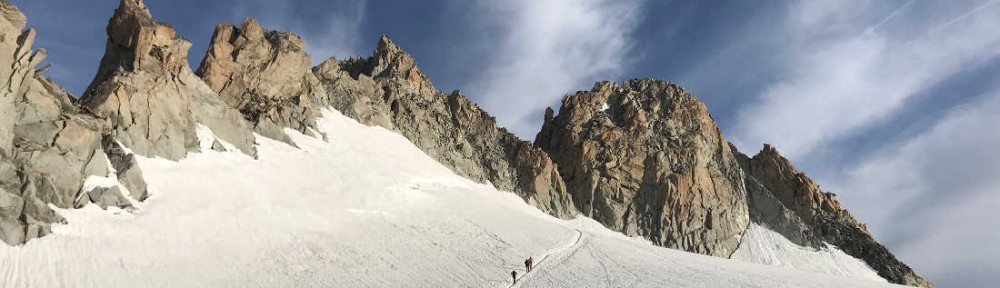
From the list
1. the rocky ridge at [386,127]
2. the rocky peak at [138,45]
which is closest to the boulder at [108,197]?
the rocky ridge at [386,127]

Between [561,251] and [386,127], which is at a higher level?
[386,127]

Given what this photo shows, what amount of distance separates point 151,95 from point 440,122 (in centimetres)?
4542

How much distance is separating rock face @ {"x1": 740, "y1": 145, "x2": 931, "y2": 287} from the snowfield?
2042 inches

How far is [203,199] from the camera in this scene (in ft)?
120

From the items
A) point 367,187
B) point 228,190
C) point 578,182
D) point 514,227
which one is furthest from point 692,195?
point 228,190

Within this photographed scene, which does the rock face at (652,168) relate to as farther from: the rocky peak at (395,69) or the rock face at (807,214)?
the rocky peak at (395,69)

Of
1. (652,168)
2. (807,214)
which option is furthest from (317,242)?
(807,214)

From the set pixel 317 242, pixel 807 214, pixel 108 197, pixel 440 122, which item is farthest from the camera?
pixel 807 214

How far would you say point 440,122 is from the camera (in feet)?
276

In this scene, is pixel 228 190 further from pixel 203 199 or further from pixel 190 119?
pixel 190 119

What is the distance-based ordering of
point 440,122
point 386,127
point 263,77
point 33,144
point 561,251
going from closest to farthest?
point 33,144
point 561,251
point 263,77
point 386,127
point 440,122

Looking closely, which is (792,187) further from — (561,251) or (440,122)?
(561,251)

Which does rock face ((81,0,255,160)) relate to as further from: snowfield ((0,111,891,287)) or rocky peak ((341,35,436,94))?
rocky peak ((341,35,436,94))

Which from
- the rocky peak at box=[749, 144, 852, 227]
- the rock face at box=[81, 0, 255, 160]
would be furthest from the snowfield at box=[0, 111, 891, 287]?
the rocky peak at box=[749, 144, 852, 227]
